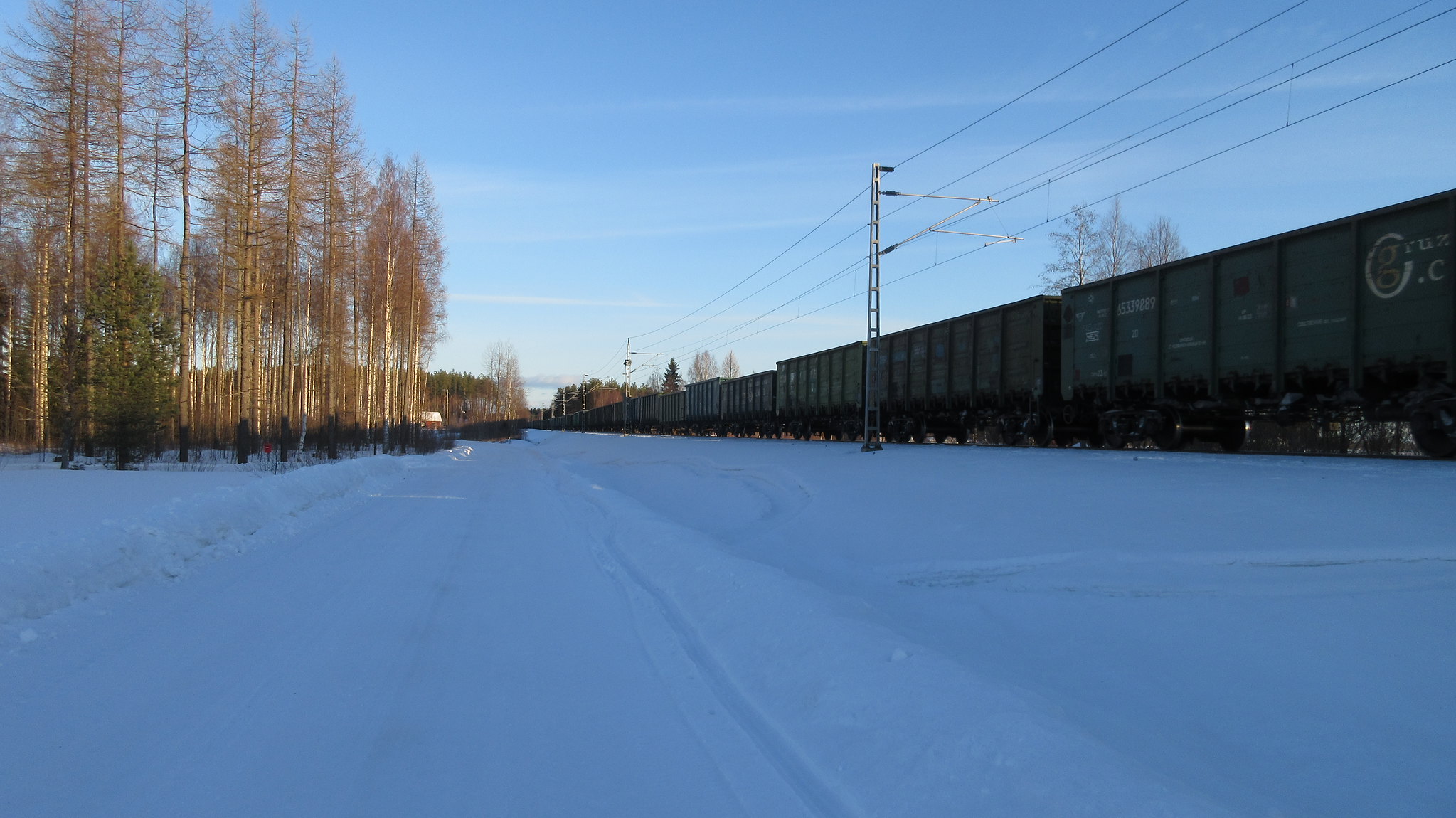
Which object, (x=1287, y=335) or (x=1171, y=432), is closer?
(x=1287, y=335)

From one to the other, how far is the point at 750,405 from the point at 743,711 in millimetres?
37403

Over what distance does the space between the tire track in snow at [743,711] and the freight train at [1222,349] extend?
9.66 m

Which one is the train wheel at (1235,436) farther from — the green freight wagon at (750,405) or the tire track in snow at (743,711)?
the green freight wagon at (750,405)

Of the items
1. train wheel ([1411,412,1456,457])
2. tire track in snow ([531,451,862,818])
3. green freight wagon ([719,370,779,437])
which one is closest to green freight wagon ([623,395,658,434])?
green freight wagon ([719,370,779,437])

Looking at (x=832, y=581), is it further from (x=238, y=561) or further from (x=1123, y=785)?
(x=238, y=561)

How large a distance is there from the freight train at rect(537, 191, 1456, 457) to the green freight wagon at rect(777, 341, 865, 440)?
3.99 metres

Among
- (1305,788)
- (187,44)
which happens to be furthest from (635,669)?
(187,44)

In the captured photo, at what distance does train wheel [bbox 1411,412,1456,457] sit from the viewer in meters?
9.60

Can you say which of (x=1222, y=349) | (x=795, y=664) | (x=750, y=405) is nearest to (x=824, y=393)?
(x=750, y=405)

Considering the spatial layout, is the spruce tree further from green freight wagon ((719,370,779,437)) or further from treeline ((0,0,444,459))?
green freight wagon ((719,370,779,437))

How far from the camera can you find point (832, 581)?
302 inches

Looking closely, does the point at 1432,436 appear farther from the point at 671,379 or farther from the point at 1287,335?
the point at 671,379

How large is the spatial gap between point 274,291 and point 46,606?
28.1 meters

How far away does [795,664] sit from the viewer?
460cm
